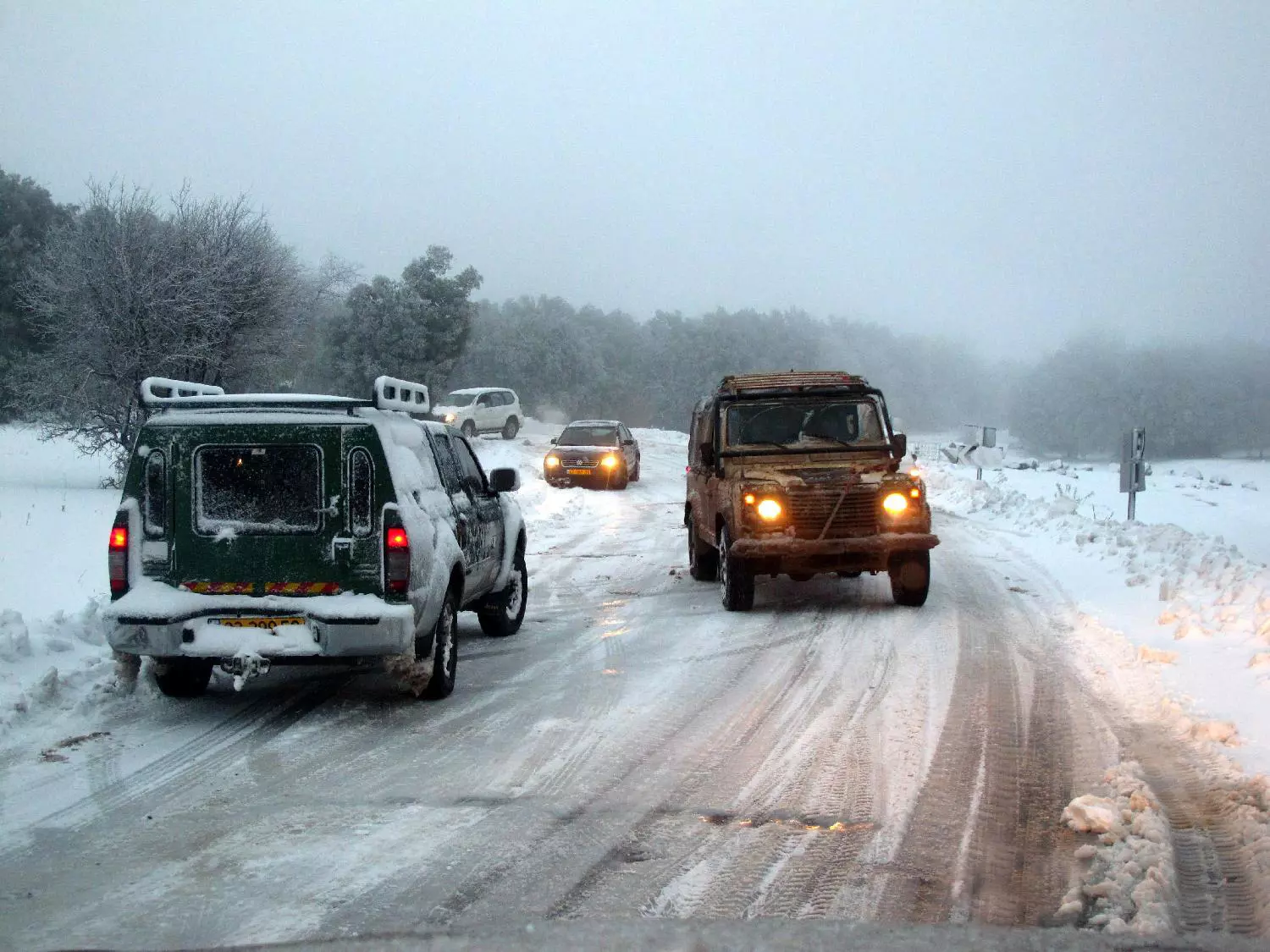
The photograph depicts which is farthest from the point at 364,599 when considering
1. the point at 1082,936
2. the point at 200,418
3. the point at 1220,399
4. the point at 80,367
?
the point at 1220,399

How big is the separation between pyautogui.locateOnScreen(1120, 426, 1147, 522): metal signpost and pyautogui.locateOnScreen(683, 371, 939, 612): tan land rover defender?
718 centimetres

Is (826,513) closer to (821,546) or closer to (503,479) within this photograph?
(821,546)

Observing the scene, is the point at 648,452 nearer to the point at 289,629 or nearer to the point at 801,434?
the point at 801,434

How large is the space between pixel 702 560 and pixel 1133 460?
8.34 m

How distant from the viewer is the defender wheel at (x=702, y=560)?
1233cm

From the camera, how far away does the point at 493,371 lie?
238 ft

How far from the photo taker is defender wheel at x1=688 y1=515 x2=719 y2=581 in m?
12.3

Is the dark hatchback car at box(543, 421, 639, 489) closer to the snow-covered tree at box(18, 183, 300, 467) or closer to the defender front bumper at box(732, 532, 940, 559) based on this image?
the snow-covered tree at box(18, 183, 300, 467)

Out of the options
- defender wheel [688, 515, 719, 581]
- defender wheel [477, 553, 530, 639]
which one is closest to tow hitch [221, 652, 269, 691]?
defender wheel [477, 553, 530, 639]

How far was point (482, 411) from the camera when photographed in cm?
3581

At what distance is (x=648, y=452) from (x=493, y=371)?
35.8 metres

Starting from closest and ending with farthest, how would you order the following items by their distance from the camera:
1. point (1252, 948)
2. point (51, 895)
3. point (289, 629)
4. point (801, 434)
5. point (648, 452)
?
1. point (1252, 948)
2. point (51, 895)
3. point (289, 629)
4. point (801, 434)
5. point (648, 452)

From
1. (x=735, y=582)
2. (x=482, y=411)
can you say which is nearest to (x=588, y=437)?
(x=482, y=411)

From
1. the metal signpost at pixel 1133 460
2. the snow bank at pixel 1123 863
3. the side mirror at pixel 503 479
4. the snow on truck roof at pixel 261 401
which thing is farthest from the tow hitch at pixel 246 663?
the metal signpost at pixel 1133 460
